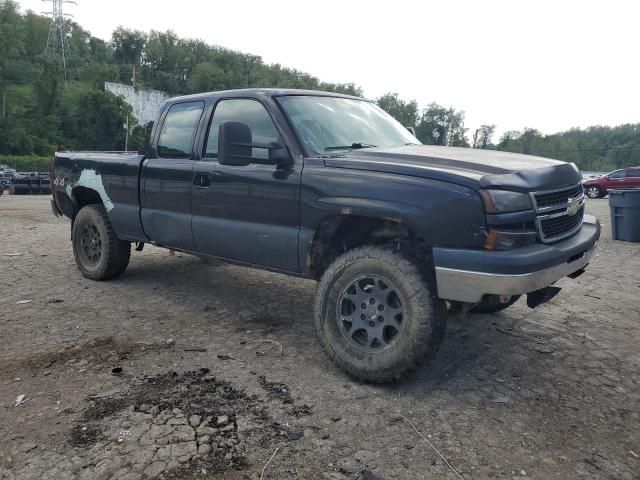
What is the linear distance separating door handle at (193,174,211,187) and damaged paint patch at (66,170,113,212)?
4.80 ft

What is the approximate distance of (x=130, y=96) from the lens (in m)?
78.1

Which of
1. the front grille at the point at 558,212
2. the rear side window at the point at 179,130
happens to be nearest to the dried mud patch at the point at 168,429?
the front grille at the point at 558,212

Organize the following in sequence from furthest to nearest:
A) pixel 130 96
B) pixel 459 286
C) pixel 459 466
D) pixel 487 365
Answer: pixel 130 96
pixel 487 365
pixel 459 286
pixel 459 466

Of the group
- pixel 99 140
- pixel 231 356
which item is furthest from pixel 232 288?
pixel 99 140

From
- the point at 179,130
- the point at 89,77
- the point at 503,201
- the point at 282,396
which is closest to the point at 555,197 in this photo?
the point at 503,201

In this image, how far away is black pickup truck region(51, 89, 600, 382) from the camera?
2.92 meters

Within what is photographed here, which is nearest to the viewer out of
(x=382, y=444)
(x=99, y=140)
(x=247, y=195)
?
(x=382, y=444)

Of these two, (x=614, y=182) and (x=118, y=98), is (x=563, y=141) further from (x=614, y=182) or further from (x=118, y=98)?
(x=118, y=98)

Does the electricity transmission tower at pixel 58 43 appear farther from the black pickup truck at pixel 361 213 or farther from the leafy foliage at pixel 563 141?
the black pickup truck at pixel 361 213

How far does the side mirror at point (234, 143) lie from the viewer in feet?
11.8

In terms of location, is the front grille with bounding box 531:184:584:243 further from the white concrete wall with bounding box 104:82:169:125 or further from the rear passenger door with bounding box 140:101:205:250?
the white concrete wall with bounding box 104:82:169:125

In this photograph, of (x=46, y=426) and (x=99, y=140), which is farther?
(x=99, y=140)

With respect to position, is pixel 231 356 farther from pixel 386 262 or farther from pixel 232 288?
pixel 232 288

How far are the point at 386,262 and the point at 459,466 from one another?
48.6 inches
